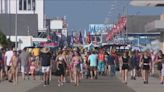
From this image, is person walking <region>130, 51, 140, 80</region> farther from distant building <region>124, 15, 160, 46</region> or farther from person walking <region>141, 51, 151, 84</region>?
distant building <region>124, 15, 160, 46</region>

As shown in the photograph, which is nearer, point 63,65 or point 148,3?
point 63,65

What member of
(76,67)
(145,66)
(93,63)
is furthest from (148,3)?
(76,67)

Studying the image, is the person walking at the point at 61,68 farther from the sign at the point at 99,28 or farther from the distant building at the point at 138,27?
the sign at the point at 99,28

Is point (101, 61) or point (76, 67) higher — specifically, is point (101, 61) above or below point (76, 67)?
below

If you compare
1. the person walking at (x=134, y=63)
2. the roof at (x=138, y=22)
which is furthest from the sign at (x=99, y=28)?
the person walking at (x=134, y=63)

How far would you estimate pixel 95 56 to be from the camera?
33.8 metres

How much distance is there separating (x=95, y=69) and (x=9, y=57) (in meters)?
6.40

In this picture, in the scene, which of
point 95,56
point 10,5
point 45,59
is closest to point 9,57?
point 45,59

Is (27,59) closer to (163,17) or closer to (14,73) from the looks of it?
(14,73)

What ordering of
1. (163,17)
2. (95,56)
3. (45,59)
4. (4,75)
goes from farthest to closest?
(163,17) → (95,56) → (4,75) → (45,59)

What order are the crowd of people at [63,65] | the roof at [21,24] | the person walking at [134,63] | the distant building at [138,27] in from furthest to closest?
the distant building at [138,27] → the roof at [21,24] → the person walking at [134,63] → the crowd of people at [63,65]

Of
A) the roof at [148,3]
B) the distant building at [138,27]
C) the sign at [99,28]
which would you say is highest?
the roof at [148,3]

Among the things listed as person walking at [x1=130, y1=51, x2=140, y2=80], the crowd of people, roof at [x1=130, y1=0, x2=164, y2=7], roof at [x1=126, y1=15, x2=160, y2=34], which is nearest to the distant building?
roof at [x1=126, y1=15, x2=160, y2=34]

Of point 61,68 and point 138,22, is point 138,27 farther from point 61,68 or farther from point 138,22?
point 61,68
